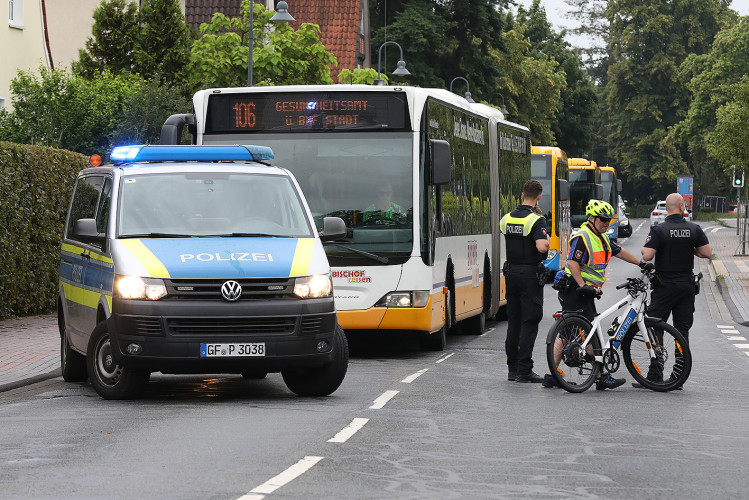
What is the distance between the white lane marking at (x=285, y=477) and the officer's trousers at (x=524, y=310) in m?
5.39

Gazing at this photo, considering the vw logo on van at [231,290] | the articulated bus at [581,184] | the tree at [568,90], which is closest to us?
the vw logo on van at [231,290]

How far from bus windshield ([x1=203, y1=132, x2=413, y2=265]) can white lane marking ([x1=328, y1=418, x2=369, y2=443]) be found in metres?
5.44

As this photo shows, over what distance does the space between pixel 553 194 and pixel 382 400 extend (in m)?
24.1

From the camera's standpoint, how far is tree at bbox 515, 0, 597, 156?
8494 centimetres

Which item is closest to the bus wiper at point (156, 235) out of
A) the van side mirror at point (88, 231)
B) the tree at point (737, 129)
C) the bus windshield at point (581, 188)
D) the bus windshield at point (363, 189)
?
the van side mirror at point (88, 231)

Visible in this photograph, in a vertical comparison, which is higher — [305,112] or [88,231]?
[305,112]

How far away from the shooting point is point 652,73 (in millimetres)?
102938

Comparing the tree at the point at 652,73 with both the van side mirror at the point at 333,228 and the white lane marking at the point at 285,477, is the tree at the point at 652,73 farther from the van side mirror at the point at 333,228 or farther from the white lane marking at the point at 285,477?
the white lane marking at the point at 285,477

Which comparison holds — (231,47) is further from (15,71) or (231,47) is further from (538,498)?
(538,498)

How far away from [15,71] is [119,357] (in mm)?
24738

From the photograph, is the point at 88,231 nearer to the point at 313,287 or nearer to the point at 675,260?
the point at 313,287

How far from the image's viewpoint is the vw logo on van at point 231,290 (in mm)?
11273

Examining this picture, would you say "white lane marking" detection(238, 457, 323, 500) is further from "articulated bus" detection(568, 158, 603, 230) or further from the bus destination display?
"articulated bus" detection(568, 158, 603, 230)

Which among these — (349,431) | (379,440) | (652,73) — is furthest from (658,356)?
(652,73)
